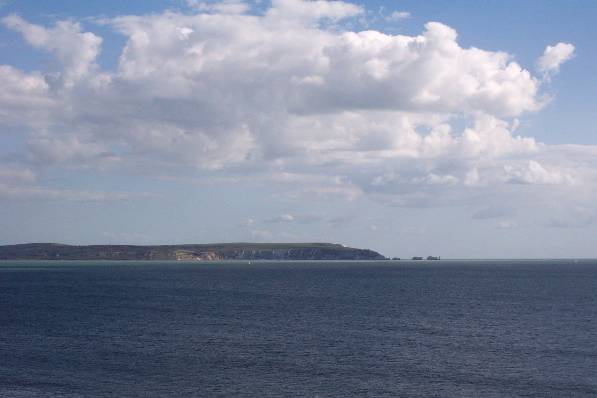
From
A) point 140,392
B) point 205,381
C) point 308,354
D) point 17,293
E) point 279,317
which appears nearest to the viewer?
point 140,392

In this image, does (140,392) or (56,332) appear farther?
(56,332)

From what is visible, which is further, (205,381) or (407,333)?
(407,333)

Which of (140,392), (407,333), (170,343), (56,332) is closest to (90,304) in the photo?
(56,332)

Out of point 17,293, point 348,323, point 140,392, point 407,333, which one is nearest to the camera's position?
point 140,392

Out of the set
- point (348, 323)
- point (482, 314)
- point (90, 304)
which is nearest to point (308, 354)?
point (348, 323)

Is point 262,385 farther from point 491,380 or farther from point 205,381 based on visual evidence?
point 491,380

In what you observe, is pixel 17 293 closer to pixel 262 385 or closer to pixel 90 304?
pixel 90 304

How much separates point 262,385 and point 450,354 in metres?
21.2

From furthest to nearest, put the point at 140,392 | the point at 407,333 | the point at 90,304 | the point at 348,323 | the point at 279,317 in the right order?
the point at 90,304 → the point at 279,317 → the point at 348,323 → the point at 407,333 → the point at 140,392

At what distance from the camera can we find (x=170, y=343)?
66.1 metres

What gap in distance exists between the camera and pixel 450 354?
60344mm

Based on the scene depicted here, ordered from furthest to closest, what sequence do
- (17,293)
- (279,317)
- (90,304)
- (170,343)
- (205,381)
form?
1. (17,293)
2. (90,304)
3. (279,317)
4. (170,343)
5. (205,381)

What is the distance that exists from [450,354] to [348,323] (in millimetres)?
23967

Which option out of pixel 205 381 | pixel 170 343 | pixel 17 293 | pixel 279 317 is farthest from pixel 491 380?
pixel 17 293
